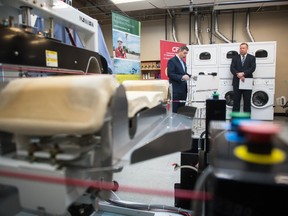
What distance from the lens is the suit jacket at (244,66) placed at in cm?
468

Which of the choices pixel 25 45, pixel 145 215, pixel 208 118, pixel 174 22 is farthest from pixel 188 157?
pixel 174 22

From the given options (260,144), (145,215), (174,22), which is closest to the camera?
(260,144)

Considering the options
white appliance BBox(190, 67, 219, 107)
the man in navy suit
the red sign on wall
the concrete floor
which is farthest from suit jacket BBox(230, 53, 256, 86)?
the concrete floor

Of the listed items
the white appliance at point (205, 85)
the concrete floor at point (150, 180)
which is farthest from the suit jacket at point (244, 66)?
the concrete floor at point (150, 180)

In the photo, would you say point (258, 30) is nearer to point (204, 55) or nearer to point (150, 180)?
point (204, 55)

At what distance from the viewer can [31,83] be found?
0.63m

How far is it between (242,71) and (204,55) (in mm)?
956

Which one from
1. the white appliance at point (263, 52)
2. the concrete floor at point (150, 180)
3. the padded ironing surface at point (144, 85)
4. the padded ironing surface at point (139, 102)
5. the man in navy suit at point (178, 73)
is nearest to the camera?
the padded ironing surface at point (139, 102)

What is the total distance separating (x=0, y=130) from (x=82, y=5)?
19.4 feet

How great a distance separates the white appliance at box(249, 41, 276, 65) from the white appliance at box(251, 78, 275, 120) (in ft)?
1.39

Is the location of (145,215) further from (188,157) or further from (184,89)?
(184,89)

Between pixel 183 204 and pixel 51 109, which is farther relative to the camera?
pixel 183 204

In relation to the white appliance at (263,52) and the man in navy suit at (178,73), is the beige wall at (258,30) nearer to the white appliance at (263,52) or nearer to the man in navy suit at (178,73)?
the white appliance at (263,52)

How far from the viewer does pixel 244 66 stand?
15.5 ft
